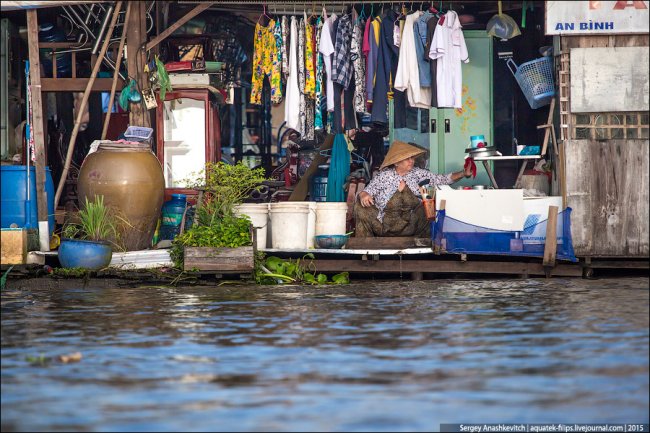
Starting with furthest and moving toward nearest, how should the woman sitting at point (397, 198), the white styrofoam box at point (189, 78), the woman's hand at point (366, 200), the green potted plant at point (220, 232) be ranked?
1. the white styrofoam box at point (189, 78)
2. the woman's hand at point (366, 200)
3. the woman sitting at point (397, 198)
4. the green potted plant at point (220, 232)

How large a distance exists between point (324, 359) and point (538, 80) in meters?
7.60

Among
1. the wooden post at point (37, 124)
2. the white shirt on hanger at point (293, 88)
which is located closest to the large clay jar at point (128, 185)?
the wooden post at point (37, 124)

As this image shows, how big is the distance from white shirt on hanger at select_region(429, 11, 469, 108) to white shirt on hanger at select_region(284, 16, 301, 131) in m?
1.74

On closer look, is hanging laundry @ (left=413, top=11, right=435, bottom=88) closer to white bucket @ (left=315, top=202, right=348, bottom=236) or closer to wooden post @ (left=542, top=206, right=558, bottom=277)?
white bucket @ (left=315, top=202, right=348, bottom=236)

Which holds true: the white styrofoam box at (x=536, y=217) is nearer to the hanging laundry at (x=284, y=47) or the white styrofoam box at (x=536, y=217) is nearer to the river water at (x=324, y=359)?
the river water at (x=324, y=359)

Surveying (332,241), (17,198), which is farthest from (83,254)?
(332,241)

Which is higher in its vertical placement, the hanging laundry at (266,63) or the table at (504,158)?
the hanging laundry at (266,63)

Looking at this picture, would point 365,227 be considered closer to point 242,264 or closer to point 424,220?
point 424,220

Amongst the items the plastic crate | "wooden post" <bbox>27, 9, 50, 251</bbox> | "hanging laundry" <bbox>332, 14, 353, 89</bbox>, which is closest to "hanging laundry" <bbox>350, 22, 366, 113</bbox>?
"hanging laundry" <bbox>332, 14, 353, 89</bbox>

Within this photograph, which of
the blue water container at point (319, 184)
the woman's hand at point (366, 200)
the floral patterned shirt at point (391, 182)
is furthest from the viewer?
the blue water container at point (319, 184)

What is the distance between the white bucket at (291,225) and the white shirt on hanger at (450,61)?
2259 millimetres

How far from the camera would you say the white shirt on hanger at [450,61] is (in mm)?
14516

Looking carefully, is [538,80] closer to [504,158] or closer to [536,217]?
[504,158]

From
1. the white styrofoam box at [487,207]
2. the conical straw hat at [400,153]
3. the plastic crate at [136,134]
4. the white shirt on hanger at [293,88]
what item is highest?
the white shirt on hanger at [293,88]
